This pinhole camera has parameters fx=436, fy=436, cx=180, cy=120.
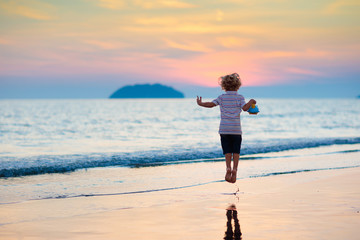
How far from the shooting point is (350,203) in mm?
7129

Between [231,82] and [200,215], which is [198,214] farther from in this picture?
[231,82]

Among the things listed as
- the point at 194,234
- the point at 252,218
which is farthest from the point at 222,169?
the point at 194,234

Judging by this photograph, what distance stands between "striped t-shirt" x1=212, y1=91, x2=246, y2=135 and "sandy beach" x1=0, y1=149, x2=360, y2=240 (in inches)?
48.6

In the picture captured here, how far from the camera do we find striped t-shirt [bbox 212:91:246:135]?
7.45m

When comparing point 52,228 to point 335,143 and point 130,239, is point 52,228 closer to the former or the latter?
point 130,239

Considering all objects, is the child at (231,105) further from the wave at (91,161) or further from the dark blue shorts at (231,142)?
the wave at (91,161)

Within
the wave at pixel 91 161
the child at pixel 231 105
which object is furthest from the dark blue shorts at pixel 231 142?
the wave at pixel 91 161

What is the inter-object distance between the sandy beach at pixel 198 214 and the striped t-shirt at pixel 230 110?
4.05 feet

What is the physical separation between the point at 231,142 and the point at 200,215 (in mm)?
1731

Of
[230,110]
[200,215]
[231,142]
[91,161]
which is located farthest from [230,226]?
[91,161]

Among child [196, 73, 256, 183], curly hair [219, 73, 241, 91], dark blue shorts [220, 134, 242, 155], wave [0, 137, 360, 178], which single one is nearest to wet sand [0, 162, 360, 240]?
dark blue shorts [220, 134, 242, 155]

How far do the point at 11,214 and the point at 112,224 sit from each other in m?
1.83

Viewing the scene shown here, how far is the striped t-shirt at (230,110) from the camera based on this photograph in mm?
7445

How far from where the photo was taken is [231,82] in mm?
7477
